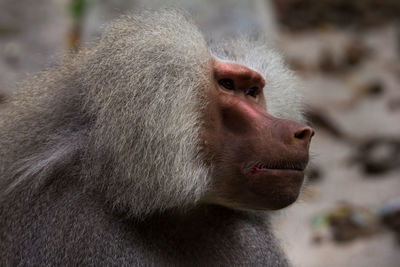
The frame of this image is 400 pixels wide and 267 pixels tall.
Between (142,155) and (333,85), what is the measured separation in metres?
6.27

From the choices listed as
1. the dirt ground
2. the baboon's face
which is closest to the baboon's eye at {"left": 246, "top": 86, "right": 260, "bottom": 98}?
the baboon's face

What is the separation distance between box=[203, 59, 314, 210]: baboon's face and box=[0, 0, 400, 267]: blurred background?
2.53m

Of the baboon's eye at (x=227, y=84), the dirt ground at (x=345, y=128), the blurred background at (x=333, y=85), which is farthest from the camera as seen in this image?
the blurred background at (x=333, y=85)

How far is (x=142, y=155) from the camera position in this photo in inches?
93.0

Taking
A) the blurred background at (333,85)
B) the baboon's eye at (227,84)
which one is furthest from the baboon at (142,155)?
the blurred background at (333,85)

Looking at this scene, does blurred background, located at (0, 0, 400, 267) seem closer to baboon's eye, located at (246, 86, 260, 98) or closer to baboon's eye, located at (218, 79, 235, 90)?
baboon's eye, located at (246, 86, 260, 98)

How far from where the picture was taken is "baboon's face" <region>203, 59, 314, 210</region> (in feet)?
8.10

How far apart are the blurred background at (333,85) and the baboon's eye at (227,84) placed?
239 centimetres

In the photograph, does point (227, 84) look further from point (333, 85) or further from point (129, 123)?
point (333, 85)

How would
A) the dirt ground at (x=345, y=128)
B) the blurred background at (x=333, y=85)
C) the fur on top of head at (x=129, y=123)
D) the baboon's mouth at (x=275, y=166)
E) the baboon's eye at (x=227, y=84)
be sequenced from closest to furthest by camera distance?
the fur on top of head at (x=129, y=123), the baboon's mouth at (x=275, y=166), the baboon's eye at (x=227, y=84), the dirt ground at (x=345, y=128), the blurred background at (x=333, y=85)

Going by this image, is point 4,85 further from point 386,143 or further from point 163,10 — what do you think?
point 386,143

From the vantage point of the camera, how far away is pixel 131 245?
2441 millimetres

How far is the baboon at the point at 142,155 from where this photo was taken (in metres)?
2.38

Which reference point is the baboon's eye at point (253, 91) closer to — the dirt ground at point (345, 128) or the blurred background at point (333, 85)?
the blurred background at point (333, 85)
